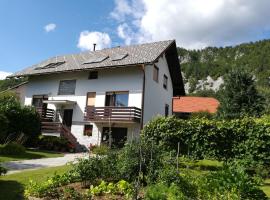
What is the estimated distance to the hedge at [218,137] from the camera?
49.1 feet

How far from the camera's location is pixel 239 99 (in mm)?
25172

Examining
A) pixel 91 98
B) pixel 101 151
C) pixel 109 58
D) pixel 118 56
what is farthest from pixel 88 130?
pixel 101 151

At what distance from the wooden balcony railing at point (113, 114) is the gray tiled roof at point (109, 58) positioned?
330 centimetres

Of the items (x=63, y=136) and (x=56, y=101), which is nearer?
(x=63, y=136)

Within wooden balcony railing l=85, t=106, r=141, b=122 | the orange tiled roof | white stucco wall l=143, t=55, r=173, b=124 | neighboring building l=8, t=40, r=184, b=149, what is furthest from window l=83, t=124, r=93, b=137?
the orange tiled roof

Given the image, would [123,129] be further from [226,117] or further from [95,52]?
[95,52]

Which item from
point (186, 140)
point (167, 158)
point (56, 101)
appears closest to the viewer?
point (167, 158)

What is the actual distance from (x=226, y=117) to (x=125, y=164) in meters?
17.1

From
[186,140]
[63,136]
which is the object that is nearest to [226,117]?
[186,140]

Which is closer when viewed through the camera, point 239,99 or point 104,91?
point 239,99

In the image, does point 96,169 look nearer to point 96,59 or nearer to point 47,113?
point 96,59

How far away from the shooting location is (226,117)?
2500 cm

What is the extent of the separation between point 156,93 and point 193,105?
1951 cm

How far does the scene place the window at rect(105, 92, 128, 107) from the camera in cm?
2584
